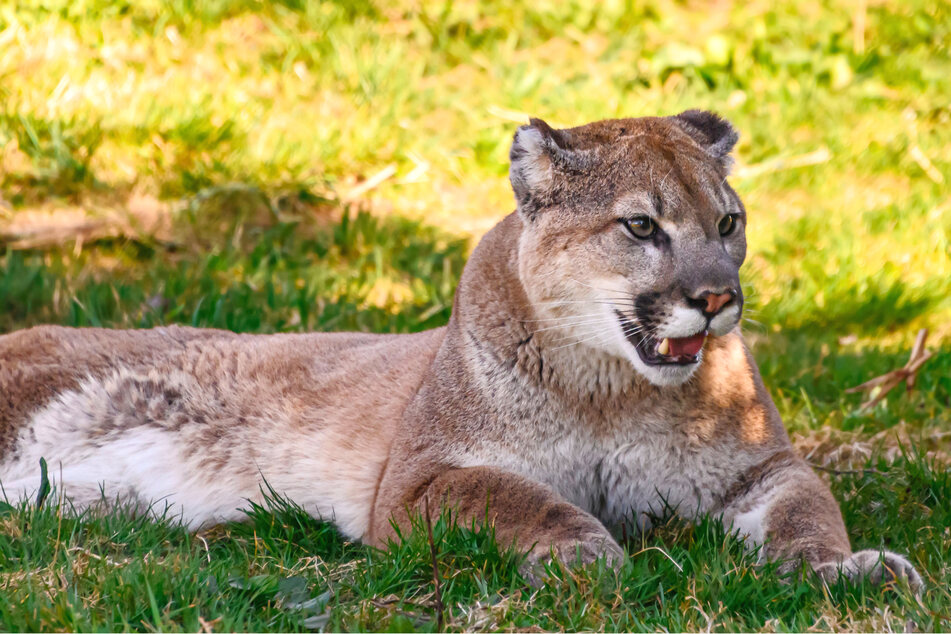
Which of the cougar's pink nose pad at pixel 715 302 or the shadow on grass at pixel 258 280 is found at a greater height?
the cougar's pink nose pad at pixel 715 302

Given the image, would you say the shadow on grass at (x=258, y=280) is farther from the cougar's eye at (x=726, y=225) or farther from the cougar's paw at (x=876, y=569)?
the cougar's paw at (x=876, y=569)

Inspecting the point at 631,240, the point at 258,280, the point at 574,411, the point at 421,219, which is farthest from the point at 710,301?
the point at 421,219

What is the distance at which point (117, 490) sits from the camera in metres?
4.92

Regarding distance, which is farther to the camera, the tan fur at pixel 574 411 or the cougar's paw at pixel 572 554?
the tan fur at pixel 574 411

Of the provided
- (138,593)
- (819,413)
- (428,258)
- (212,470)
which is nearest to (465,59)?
(428,258)

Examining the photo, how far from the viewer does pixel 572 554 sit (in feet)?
11.8

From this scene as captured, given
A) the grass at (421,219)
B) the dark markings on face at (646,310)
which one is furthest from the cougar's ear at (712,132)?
the grass at (421,219)

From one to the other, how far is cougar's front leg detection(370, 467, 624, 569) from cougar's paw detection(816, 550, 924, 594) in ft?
2.16

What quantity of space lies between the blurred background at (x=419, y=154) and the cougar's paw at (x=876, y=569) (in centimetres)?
198

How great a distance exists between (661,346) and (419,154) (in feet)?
16.8

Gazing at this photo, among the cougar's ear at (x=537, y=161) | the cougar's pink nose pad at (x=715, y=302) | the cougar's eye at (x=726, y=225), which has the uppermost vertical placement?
the cougar's ear at (x=537, y=161)

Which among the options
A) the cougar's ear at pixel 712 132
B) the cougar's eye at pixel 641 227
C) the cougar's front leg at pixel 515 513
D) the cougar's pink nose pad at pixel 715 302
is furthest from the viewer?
the cougar's ear at pixel 712 132

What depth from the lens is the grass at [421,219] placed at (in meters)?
3.47

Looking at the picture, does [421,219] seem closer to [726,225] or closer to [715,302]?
[726,225]
